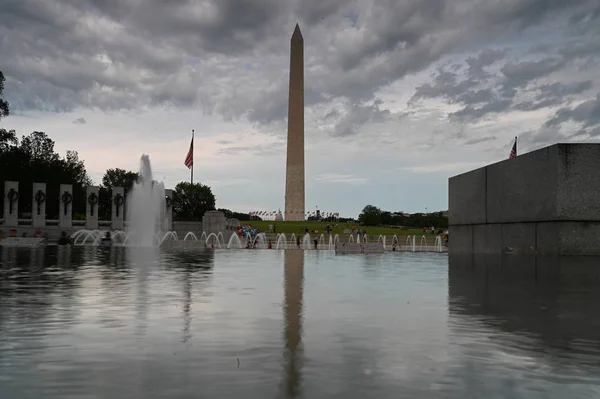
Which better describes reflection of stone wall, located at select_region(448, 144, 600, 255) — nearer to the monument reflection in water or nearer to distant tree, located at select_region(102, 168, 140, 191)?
the monument reflection in water

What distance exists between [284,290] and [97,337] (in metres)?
4.16

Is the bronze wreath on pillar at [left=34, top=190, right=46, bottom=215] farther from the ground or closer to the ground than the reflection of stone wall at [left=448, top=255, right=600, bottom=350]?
farther from the ground

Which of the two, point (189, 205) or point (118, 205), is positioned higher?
point (189, 205)

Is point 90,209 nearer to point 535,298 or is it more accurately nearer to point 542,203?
point 542,203

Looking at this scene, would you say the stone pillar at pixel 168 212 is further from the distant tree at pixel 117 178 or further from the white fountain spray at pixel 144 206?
the distant tree at pixel 117 178

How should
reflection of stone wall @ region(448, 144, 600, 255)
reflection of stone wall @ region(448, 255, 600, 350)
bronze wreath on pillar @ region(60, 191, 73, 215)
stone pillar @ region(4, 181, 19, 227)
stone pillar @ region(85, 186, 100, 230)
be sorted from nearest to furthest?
reflection of stone wall @ region(448, 255, 600, 350), reflection of stone wall @ region(448, 144, 600, 255), stone pillar @ region(4, 181, 19, 227), stone pillar @ region(85, 186, 100, 230), bronze wreath on pillar @ region(60, 191, 73, 215)

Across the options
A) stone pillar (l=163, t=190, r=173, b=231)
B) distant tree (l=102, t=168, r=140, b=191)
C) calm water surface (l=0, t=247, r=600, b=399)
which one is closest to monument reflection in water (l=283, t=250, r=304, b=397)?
calm water surface (l=0, t=247, r=600, b=399)

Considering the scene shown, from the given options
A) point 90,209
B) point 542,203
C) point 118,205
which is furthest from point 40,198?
point 542,203

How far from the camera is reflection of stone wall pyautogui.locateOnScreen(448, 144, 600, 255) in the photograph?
626 inches

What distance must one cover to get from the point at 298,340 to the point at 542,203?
44.2 feet

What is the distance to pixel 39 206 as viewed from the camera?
48406mm

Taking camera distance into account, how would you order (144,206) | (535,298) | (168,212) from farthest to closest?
(168,212)
(144,206)
(535,298)

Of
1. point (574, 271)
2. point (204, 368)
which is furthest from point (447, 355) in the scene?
point (574, 271)

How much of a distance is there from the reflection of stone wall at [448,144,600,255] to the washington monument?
51651 millimetres
